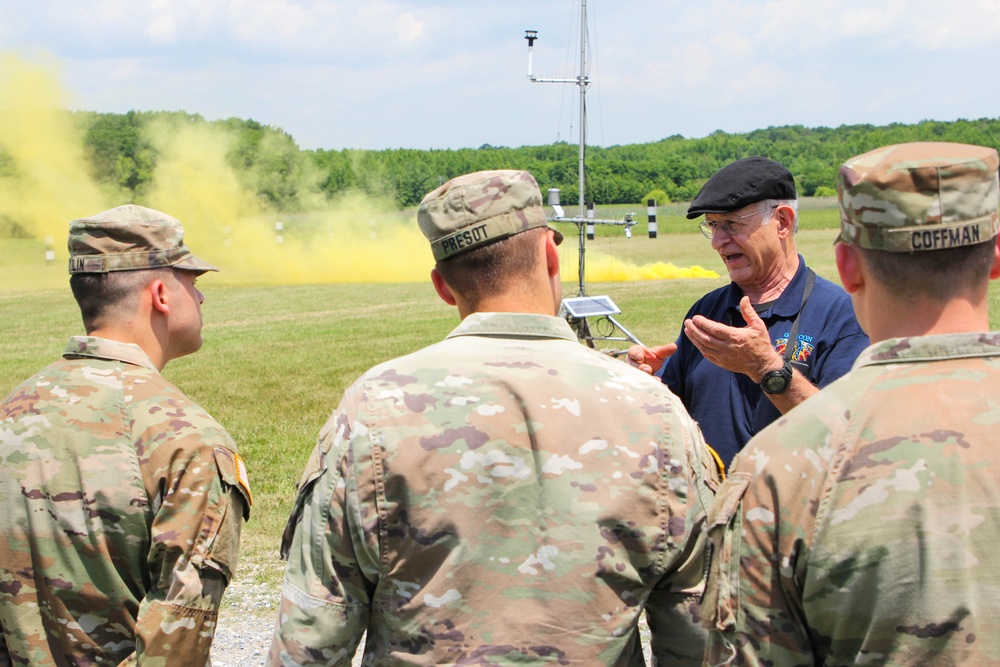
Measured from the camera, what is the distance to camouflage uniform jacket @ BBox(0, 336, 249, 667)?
8.84ft

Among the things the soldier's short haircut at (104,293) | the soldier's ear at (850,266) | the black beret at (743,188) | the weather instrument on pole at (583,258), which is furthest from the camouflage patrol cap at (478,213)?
the weather instrument on pole at (583,258)

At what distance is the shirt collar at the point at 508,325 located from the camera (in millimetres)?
2373

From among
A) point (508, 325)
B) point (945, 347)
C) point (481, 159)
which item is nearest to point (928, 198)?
point (945, 347)

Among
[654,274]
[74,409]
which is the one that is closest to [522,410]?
[74,409]

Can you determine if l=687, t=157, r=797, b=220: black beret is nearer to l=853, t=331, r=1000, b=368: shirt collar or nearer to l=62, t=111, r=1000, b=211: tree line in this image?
l=853, t=331, r=1000, b=368: shirt collar

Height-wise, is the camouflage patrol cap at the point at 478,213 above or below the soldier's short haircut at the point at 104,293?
above

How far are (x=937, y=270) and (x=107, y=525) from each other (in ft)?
7.02

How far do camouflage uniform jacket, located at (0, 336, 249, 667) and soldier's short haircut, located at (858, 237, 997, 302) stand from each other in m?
1.78

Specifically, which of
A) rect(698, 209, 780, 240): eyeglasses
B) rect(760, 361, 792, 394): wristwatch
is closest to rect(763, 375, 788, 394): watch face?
rect(760, 361, 792, 394): wristwatch

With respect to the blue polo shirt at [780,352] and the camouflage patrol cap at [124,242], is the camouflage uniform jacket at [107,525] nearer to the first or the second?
the camouflage patrol cap at [124,242]

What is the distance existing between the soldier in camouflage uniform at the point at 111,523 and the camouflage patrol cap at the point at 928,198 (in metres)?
1.80

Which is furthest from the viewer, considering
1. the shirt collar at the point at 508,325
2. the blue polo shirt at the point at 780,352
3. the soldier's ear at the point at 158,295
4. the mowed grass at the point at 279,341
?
the mowed grass at the point at 279,341

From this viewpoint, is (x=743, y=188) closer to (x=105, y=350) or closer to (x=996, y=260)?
(x=996, y=260)

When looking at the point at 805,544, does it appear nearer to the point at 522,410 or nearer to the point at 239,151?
the point at 522,410
